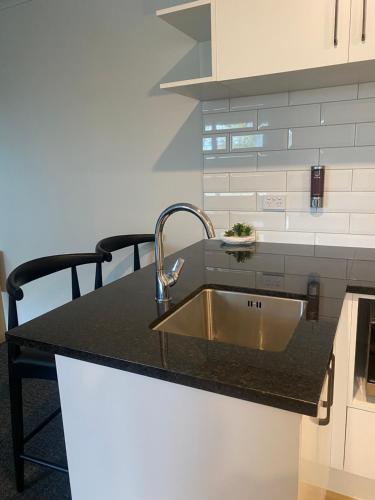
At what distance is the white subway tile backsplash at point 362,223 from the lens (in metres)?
1.73

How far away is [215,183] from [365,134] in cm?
74

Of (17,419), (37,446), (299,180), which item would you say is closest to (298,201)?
(299,180)

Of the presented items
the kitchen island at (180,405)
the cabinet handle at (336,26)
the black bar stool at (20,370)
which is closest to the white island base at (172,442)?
the kitchen island at (180,405)

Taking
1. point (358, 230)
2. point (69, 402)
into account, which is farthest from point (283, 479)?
point (358, 230)

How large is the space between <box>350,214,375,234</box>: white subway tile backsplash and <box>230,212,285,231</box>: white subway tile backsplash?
12.6 inches

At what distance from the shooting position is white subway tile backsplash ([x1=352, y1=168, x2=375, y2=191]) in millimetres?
1697

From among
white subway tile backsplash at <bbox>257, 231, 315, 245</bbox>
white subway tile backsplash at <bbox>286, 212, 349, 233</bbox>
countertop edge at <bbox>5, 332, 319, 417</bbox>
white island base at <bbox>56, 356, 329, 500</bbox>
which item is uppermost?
white subway tile backsplash at <bbox>286, 212, 349, 233</bbox>

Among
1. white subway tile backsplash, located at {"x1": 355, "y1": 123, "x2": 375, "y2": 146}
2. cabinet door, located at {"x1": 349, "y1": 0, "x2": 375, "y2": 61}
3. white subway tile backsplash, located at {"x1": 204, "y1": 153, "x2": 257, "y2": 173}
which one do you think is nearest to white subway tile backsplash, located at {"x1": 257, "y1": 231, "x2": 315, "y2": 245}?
white subway tile backsplash, located at {"x1": 204, "y1": 153, "x2": 257, "y2": 173}

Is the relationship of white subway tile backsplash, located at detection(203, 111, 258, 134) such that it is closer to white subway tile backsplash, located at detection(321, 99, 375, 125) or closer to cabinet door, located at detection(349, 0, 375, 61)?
white subway tile backsplash, located at detection(321, 99, 375, 125)

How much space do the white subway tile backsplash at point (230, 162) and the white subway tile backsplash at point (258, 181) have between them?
35 millimetres

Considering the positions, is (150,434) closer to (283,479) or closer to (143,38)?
(283,479)

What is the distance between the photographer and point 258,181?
75.8 inches

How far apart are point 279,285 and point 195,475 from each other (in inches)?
26.4

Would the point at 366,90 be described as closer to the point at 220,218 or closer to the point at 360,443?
the point at 220,218
